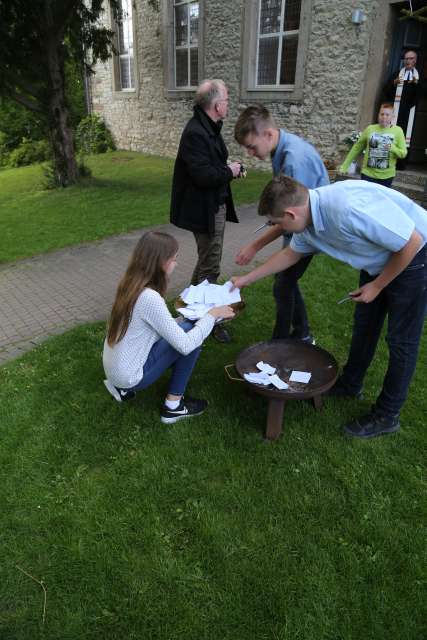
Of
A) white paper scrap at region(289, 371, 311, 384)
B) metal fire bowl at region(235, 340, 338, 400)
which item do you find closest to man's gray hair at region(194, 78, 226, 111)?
metal fire bowl at region(235, 340, 338, 400)

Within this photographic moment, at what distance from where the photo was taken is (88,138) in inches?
757

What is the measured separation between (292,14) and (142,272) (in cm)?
1049

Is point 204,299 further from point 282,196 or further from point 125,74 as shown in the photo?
point 125,74

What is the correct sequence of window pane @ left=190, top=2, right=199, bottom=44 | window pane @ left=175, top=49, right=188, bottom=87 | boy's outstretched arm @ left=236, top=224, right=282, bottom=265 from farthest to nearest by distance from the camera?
window pane @ left=175, top=49, right=188, bottom=87, window pane @ left=190, top=2, right=199, bottom=44, boy's outstretched arm @ left=236, top=224, right=282, bottom=265

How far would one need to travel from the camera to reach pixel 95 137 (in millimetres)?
19250

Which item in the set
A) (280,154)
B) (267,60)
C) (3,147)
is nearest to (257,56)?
(267,60)

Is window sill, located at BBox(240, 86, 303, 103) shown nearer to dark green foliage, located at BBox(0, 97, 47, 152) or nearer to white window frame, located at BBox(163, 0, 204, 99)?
white window frame, located at BBox(163, 0, 204, 99)

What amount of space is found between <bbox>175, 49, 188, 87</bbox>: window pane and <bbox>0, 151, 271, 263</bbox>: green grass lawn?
2.70 m

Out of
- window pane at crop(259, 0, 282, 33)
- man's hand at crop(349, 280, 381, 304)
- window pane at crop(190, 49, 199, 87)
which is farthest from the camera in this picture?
window pane at crop(190, 49, 199, 87)

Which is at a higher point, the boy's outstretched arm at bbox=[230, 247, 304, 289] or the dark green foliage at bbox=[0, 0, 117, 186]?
the dark green foliage at bbox=[0, 0, 117, 186]

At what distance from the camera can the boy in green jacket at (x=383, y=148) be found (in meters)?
6.60

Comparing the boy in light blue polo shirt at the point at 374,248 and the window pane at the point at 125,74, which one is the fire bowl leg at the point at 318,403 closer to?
the boy in light blue polo shirt at the point at 374,248

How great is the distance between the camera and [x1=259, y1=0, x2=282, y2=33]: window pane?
1093cm

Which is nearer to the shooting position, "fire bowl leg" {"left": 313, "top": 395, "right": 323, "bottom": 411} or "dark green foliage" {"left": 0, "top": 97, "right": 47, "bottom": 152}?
"fire bowl leg" {"left": 313, "top": 395, "right": 323, "bottom": 411}
